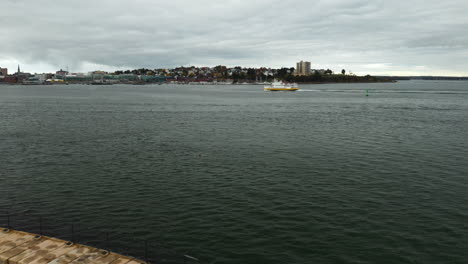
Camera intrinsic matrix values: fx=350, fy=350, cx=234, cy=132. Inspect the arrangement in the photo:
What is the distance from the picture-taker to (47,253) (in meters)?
14.7

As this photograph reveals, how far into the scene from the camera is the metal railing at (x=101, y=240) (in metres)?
17.4

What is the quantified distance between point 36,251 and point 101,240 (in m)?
4.42

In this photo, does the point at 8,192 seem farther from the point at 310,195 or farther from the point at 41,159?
the point at 310,195

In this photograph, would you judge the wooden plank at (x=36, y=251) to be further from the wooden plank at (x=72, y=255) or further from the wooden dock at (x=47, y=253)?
the wooden plank at (x=72, y=255)

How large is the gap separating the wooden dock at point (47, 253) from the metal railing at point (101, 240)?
1.41m

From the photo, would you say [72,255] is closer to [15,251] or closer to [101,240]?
[15,251]

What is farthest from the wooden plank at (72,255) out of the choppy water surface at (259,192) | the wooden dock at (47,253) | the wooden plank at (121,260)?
the choppy water surface at (259,192)

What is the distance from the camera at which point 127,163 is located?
35.3 meters

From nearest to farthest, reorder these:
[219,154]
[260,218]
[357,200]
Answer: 1. [260,218]
2. [357,200]
3. [219,154]

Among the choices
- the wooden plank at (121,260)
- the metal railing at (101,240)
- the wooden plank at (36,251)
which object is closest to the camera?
the wooden plank at (36,251)

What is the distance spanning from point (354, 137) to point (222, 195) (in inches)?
1273

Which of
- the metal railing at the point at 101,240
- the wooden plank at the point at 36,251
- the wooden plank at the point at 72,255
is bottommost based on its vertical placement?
the metal railing at the point at 101,240

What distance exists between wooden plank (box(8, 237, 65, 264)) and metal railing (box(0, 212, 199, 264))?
1.46m

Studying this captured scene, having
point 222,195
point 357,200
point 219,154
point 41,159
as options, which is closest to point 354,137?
point 219,154
